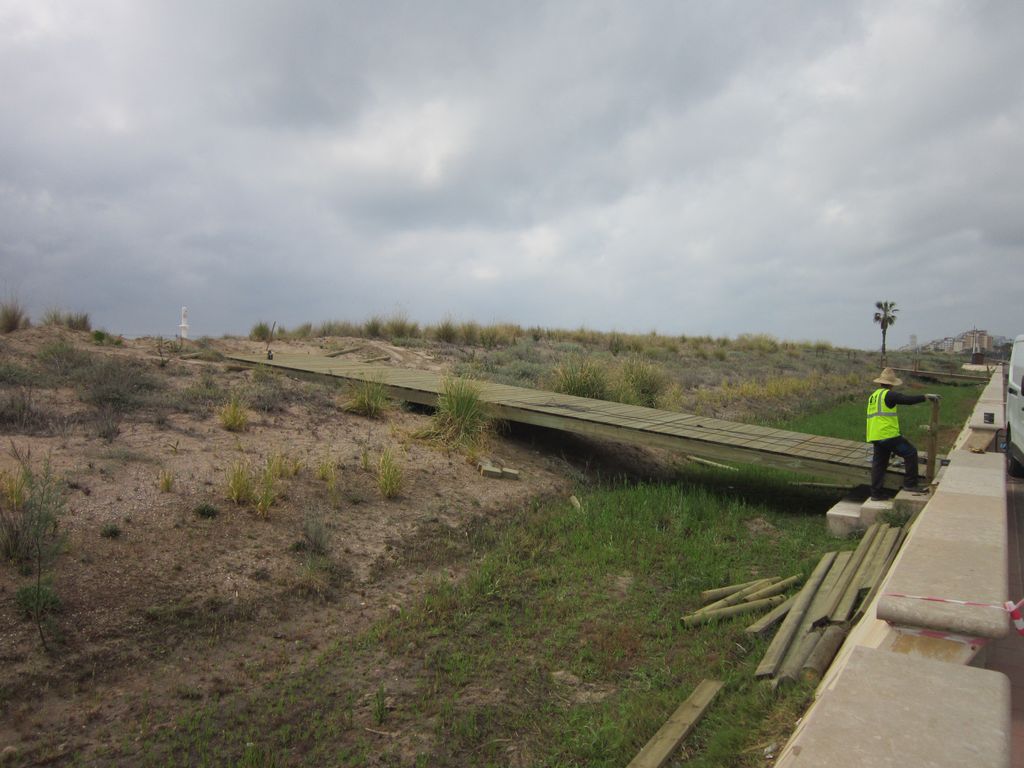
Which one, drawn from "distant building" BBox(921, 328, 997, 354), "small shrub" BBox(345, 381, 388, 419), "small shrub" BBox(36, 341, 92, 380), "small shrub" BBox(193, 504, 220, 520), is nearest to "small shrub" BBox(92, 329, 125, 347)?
"small shrub" BBox(36, 341, 92, 380)

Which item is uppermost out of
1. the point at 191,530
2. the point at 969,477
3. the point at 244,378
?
the point at 244,378

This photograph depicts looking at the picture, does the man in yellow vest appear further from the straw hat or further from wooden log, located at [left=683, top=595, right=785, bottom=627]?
wooden log, located at [left=683, top=595, right=785, bottom=627]

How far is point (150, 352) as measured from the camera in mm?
13234

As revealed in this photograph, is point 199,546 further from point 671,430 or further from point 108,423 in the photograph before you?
point 671,430

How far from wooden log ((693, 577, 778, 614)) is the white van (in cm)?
431

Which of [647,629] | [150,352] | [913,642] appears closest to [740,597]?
[647,629]

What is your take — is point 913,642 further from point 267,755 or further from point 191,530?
point 191,530

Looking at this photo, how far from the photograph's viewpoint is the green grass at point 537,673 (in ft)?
11.8

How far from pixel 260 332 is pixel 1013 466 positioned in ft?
60.4

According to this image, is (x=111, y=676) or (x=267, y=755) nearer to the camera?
(x=267, y=755)

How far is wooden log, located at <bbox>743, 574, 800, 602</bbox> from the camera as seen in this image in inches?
206

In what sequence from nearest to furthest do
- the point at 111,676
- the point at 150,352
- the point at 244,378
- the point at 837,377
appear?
the point at 111,676 < the point at 244,378 < the point at 150,352 < the point at 837,377

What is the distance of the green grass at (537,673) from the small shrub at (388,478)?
1.10 meters

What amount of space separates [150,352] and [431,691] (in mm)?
11464
